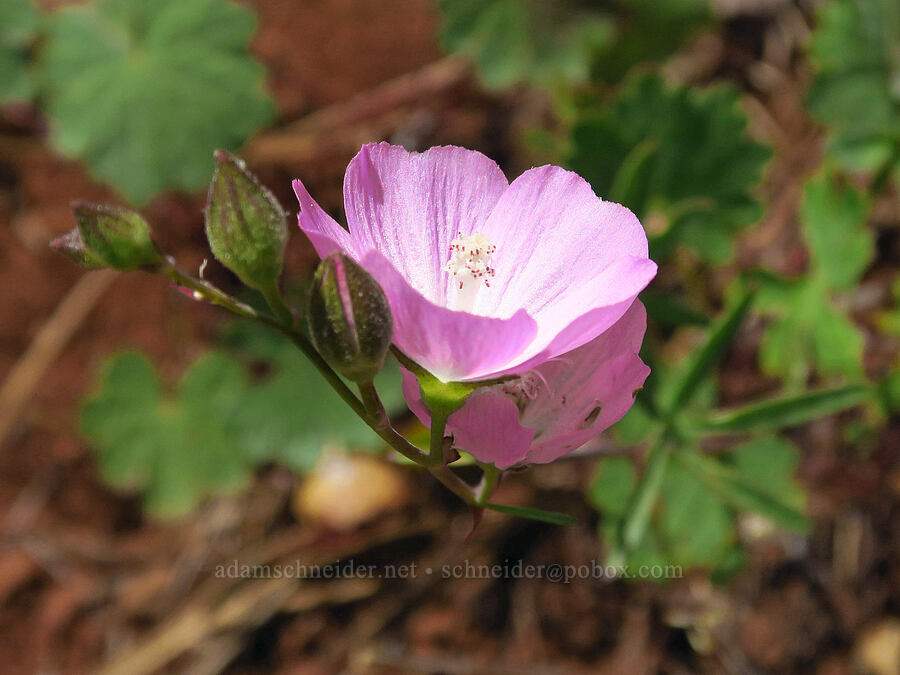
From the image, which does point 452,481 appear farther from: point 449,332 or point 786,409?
point 786,409

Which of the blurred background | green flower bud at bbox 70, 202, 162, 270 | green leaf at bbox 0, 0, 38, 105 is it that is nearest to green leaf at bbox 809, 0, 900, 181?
the blurred background

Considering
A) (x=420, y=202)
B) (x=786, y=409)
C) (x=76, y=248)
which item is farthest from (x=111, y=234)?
(x=786, y=409)

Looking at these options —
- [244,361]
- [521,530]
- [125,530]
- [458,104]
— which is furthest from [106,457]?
[458,104]

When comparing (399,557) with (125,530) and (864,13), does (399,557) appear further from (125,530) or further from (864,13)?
(864,13)

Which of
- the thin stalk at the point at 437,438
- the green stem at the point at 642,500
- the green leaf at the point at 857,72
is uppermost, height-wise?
the thin stalk at the point at 437,438

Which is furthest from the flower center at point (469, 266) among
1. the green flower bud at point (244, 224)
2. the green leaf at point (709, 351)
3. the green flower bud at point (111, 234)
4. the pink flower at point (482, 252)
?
the green leaf at point (709, 351)

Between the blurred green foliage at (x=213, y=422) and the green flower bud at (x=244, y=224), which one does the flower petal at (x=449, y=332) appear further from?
the blurred green foliage at (x=213, y=422)
